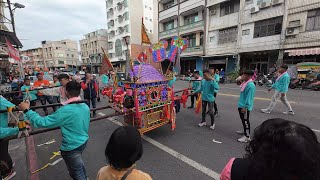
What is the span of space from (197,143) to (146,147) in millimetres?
1232

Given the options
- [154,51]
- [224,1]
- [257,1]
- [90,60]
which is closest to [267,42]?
[257,1]

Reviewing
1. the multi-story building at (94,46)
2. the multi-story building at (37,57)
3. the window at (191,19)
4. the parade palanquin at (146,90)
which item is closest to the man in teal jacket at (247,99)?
the parade palanquin at (146,90)

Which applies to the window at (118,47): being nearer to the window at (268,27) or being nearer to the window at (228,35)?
the window at (228,35)

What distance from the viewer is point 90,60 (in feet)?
178

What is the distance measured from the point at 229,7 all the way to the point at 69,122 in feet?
74.8

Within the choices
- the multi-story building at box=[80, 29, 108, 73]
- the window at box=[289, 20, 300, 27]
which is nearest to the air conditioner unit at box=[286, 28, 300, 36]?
the window at box=[289, 20, 300, 27]

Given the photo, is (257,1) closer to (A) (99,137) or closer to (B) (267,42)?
(B) (267,42)

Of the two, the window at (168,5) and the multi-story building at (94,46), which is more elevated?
the window at (168,5)

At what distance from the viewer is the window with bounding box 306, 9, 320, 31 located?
1397 centimetres

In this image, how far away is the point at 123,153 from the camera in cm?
127

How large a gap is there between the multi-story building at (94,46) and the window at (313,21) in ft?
152

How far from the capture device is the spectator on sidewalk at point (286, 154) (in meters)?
0.83

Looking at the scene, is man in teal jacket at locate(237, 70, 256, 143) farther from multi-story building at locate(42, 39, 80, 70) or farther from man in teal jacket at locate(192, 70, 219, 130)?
multi-story building at locate(42, 39, 80, 70)

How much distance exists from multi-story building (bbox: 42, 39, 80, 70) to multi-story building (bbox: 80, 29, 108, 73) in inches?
375
